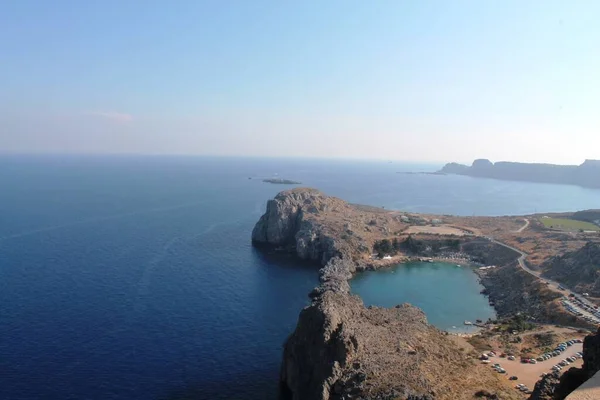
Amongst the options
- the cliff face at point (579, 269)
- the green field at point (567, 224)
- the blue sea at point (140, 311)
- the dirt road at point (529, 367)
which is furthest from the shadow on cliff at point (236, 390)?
the green field at point (567, 224)

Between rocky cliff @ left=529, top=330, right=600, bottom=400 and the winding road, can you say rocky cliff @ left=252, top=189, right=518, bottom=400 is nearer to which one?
rocky cliff @ left=529, top=330, right=600, bottom=400

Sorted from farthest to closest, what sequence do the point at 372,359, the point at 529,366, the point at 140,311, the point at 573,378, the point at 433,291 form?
the point at 433,291 < the point at 140,311 < the point at 529,366 < the point at 372,359 < the point at 573,378

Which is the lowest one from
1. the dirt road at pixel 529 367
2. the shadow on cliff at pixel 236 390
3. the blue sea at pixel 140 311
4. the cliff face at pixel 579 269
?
the shadow on cliff at pixel 236 390

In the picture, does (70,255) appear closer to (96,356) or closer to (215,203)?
(96,356)

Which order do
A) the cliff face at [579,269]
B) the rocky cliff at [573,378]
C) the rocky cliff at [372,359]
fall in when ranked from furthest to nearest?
the cliff face at [579,269]
the rocky cliff at [372,359]
the rocky cliff at [573,378]

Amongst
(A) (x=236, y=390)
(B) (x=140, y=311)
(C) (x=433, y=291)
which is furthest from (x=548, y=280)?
→ (B) (x=140, y=311)

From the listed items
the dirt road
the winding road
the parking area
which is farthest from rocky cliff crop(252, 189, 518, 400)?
the winding road

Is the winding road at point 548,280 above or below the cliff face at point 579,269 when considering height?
below

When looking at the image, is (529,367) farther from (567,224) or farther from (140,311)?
(567,224)

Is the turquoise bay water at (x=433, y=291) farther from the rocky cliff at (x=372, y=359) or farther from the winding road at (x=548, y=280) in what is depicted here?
the rocky cliff at (x=372, y=359)
